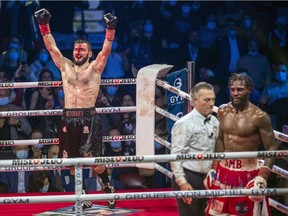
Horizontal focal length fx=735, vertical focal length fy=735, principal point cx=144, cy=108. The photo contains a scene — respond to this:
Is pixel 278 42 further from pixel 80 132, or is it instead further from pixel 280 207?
pixel 280 207

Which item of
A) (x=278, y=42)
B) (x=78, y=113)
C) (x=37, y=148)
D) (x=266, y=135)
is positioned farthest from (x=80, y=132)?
(x=278, y=42)

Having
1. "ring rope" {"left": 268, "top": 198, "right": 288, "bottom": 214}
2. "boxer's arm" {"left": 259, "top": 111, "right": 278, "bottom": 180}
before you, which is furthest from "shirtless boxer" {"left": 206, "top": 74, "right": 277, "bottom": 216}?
"ring rope" {"left": 268, "top": 198, "right": 288, "bottom": 214}

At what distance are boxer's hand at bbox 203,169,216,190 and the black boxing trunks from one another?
157 cm

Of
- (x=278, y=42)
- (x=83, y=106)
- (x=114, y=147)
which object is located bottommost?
(x=114, y=147)

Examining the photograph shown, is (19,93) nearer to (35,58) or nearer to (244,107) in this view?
(35,58)

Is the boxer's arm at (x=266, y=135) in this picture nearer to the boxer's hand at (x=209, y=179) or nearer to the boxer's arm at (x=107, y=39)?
the boxer's hand at (x=209, y=179)

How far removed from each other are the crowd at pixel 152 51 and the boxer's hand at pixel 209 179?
2992 mm

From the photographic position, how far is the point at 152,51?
9773 millimetres

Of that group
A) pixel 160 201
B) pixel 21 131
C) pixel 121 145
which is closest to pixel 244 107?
pixel 160 201

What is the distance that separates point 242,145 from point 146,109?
2063mm

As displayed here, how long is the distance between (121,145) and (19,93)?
4.87ft

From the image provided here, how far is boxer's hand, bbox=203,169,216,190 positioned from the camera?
4.77 meters

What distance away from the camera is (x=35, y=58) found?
9.55 metres

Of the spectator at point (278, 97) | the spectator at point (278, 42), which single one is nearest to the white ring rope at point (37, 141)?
the spectator at point (278, 97)
